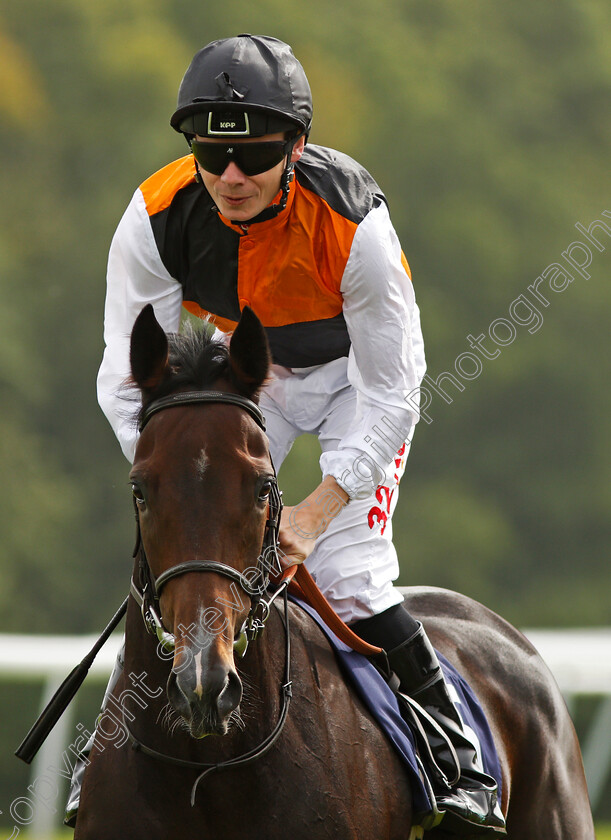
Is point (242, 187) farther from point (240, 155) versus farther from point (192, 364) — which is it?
point (192, 364)

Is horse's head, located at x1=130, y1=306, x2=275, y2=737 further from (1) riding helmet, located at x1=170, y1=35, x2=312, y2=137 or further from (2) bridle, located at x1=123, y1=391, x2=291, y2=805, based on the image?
(1) riding helmet, located at x1=170, y1=35, x2=312, y2=137

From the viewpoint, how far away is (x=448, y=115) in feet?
71.4

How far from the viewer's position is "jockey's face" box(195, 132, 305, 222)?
3805 millimetres

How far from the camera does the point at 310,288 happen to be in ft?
13.5

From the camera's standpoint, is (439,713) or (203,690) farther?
(439,713)

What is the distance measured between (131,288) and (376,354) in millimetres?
832

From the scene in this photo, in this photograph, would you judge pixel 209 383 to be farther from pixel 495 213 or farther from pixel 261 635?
pixel 495 213

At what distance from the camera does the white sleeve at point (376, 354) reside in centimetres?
394

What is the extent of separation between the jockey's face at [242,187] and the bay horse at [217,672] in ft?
1.87

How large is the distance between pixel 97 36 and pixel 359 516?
59.9 feet

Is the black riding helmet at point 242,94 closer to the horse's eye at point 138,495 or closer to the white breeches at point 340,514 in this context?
the white breeches at point 340,514

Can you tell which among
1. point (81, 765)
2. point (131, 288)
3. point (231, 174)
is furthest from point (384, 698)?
point (231, 174)

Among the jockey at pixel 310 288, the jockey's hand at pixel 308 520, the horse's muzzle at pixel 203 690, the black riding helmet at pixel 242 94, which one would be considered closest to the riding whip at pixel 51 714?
the jockey's hand at pixel 308 520

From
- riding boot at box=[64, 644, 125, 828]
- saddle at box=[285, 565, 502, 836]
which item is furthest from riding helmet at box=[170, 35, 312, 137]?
riding boot at box=[64, 644, 125, 828]
